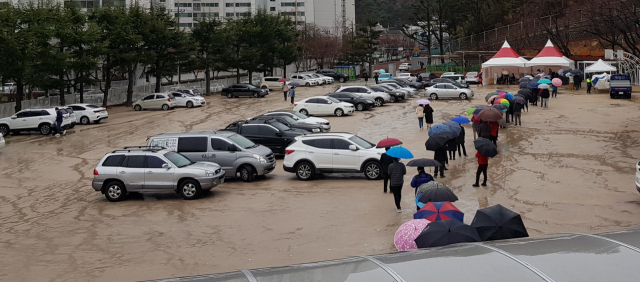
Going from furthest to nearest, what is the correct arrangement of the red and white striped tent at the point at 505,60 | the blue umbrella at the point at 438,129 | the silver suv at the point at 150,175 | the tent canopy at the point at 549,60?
the red and white striped tent at the point at 505,60 → the tent canopy at the point at 549,60 → the blue umbrella at the point at 438,129 → the silver suv at the point at 150,175

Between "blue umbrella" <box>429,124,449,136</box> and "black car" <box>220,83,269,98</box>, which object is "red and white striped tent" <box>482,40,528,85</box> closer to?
"black car" <box>220,83,269,98</box>

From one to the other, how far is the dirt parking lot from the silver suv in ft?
1.43

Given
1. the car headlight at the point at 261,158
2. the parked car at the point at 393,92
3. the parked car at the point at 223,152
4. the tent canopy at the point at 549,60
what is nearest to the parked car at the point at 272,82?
the parked car at the point at 393,92

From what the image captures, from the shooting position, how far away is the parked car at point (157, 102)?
157ft

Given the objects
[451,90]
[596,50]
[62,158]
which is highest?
[596,50]

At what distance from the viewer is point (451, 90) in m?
46.9

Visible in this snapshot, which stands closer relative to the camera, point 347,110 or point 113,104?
point 347,110

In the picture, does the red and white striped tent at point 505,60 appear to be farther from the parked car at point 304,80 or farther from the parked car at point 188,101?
the parked car at point 188,101

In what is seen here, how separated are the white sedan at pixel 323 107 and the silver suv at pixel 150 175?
19763mm

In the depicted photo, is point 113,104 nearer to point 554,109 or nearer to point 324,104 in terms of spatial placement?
point 324,104

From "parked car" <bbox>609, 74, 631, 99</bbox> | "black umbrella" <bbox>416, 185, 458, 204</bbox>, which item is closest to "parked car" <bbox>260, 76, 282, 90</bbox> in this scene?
"parked car" <bbox>609, 74, 631, 99</bbox>

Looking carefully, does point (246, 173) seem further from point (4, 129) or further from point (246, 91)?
point (246, 91)

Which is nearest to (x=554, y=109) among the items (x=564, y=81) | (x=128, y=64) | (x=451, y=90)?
(x=451, y=90)

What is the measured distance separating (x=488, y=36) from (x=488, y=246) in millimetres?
74817
